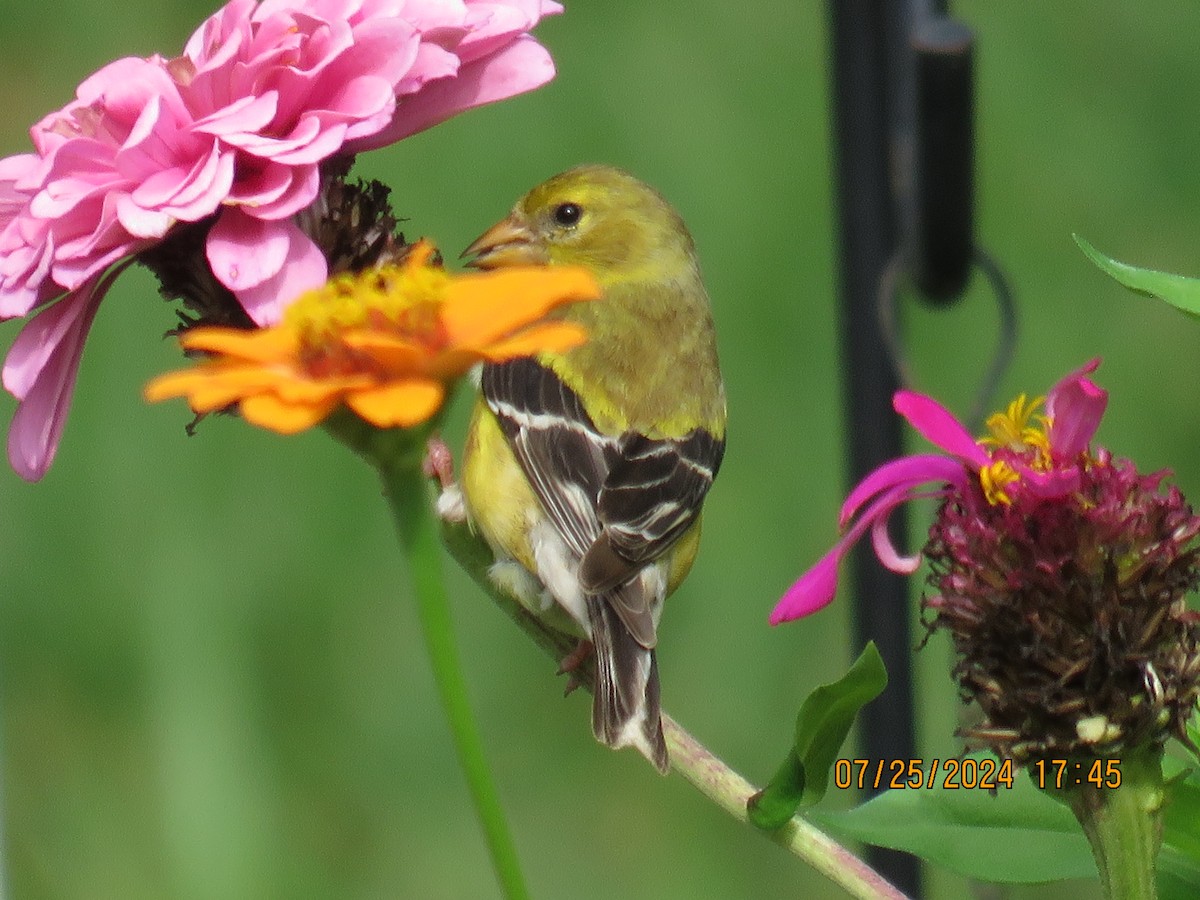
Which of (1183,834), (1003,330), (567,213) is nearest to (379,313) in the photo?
(1183,834)

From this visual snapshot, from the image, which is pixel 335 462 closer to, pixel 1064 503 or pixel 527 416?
pixel 527 416

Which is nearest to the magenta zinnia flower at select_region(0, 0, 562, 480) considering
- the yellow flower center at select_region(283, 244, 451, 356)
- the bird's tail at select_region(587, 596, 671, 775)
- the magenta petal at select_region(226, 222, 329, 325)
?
the magenta petal at select_region(226, 222, 329, 325)

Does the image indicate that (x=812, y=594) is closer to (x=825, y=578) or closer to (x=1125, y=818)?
(x=825, y=578)

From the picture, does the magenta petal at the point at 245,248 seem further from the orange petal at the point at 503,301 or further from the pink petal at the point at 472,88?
the orange petal at the point at 503,301

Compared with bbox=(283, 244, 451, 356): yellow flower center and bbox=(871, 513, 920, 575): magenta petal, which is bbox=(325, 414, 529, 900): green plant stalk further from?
bbox=(871, 513, 920, 575): magenta petal

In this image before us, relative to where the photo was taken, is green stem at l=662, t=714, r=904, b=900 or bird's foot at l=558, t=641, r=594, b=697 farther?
bird's foot at l=558, t=641, r=594, b=697

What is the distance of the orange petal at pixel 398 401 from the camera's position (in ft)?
1.87

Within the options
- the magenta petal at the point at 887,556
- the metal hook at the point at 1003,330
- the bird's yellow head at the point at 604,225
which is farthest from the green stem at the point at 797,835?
the bird's yellow head at the point at 604,225

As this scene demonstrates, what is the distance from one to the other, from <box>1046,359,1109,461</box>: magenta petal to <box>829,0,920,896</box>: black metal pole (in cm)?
71

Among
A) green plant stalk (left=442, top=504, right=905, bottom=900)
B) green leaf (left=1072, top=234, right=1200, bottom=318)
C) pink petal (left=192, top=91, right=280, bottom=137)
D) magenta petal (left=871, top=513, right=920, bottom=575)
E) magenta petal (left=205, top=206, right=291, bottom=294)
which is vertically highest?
pink petal (left=192, top=91, right=280, bottom=137)

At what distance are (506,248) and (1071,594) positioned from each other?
3.20 feet

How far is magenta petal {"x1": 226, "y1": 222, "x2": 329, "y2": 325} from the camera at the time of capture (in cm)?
83

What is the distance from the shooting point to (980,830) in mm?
923

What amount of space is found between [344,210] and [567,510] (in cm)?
52
